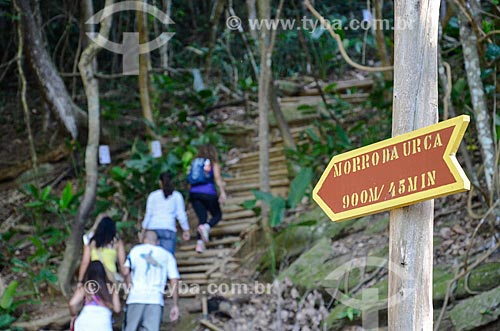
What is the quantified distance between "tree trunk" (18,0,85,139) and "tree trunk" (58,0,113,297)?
1.42 m

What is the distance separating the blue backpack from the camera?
26.6ft

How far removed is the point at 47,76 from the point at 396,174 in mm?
8106

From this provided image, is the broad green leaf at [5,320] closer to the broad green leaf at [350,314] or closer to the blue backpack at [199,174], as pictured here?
the blue backpack at [199,174]

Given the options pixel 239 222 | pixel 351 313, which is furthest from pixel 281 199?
pixel 351 313

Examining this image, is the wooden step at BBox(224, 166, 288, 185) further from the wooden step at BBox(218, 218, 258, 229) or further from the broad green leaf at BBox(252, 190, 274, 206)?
the broad green leaf at BBox(252, 190, 274, 206)

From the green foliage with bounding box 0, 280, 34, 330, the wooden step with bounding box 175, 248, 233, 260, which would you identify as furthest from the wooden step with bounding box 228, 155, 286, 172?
the green foliage with bounding box 0, 280, 34, 330

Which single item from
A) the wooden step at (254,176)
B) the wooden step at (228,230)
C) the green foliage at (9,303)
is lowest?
the green foliage at (9,303)

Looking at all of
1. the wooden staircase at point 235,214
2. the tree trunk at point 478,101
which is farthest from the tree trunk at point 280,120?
the tree trunk at point 478,101

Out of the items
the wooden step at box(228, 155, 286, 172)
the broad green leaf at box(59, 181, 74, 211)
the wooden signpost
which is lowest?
the wooden signpost

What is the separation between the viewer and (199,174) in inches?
320

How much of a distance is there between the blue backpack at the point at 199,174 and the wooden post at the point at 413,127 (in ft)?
16.9

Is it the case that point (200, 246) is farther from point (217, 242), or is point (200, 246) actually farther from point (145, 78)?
point (145, 78)

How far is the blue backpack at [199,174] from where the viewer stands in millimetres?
8094

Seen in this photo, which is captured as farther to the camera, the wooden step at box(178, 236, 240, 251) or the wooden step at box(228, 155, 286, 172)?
the wooden step at box(228, 155, 286, 172)
